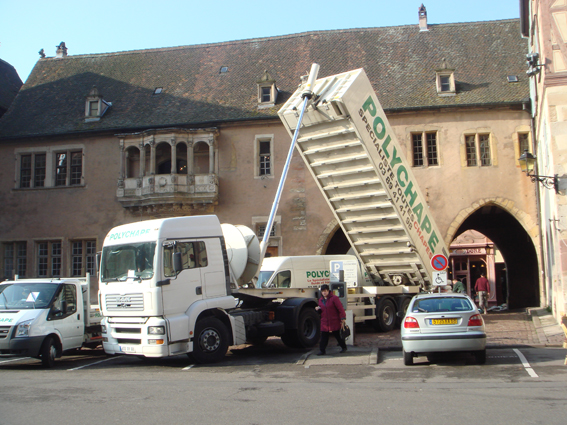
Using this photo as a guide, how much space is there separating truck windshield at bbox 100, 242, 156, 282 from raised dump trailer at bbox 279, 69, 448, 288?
492 cm

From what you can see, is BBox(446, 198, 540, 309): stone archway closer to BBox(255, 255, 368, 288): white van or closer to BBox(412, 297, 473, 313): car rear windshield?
BBox(255, 255, 368, 288): white van

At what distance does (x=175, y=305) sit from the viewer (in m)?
10.9

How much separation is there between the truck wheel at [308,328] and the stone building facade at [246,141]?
10433 mm

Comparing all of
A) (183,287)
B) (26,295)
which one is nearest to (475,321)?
(183,287)

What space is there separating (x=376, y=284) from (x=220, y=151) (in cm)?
1086

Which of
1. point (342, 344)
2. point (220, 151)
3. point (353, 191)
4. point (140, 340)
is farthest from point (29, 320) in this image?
point (220, 151)

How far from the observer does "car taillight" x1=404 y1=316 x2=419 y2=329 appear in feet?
33.0

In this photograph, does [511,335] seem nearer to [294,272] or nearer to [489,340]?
[489,340]

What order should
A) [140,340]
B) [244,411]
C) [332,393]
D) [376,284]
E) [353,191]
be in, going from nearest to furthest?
[244,411] < [332,393] < [140,340] < [353,191] < [376,284]

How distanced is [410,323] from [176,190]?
1529cm

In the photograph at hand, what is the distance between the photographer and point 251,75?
87.9ft

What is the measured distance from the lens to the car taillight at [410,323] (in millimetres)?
10058

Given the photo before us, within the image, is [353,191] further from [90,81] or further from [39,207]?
[90,81]

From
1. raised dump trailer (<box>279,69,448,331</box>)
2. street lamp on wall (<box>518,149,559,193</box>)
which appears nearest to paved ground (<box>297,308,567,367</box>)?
raised dump trailer (<box>279,69,448,331</box>)
